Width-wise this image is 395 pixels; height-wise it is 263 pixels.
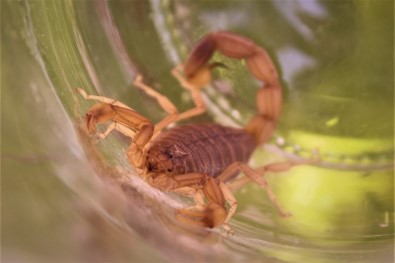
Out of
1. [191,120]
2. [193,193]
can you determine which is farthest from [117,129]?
[191,120]

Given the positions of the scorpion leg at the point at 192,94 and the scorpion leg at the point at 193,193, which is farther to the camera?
the scorpion leg at the point at 192,94

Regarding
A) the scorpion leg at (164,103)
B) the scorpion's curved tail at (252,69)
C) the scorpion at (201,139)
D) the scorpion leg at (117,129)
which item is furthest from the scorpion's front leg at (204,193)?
the scorpion's curved tail at (252,69)

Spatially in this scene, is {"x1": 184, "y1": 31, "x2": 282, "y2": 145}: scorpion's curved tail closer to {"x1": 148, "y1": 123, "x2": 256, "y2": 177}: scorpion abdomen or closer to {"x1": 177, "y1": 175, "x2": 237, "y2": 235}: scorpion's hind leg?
{"x1": 148, "y1": 123, "x2": 256, "y2": 177}: scorpion abdomen

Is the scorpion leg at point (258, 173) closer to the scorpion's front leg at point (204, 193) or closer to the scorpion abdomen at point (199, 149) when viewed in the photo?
the scorpion abdomen at point (199, 149)

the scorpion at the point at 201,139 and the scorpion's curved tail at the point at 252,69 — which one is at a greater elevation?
the scorpion's curved tail at the point at 252,69

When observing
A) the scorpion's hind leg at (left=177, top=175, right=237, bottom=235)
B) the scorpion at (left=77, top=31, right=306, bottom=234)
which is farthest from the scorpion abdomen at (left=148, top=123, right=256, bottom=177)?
the scorpion's hind leg at (left=177, top=175, right=237, bottom=235)
